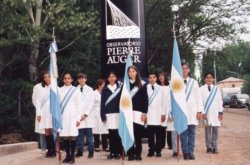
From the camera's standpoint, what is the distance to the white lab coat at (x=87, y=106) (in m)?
10.8

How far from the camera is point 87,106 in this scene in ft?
35.6

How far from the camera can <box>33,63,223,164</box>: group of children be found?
1012cm

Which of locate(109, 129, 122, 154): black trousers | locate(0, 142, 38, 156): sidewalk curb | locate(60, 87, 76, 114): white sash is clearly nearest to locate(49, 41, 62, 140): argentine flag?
locate(60, 87, 76, 114): white sash

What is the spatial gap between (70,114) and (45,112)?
1.27 m

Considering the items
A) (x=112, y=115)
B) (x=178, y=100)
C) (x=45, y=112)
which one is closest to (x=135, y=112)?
(x=112, y=115)

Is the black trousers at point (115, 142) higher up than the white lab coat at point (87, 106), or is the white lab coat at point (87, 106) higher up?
the white lab coat at point (87, 106)

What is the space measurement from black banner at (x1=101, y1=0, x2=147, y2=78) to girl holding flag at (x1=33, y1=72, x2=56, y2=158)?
2.66 metres

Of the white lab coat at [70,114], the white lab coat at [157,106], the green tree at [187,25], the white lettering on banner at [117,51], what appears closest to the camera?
the white lab coat at [70,114]

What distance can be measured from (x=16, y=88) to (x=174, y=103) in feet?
27.5

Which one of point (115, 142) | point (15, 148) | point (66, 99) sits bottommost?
point (15, 148)

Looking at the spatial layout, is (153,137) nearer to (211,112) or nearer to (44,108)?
(211,112)

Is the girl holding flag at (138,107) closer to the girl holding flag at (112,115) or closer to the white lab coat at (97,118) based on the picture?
the girl holding flag at (112,115)

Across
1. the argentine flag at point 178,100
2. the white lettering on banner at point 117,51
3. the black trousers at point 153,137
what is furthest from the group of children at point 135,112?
the white lettering on banner at point 117,51

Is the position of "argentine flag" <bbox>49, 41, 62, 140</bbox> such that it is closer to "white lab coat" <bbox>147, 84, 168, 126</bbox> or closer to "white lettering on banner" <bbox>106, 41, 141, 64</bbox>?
"white lab coat" <bbox>147, 84, 168, 126</bbox>
